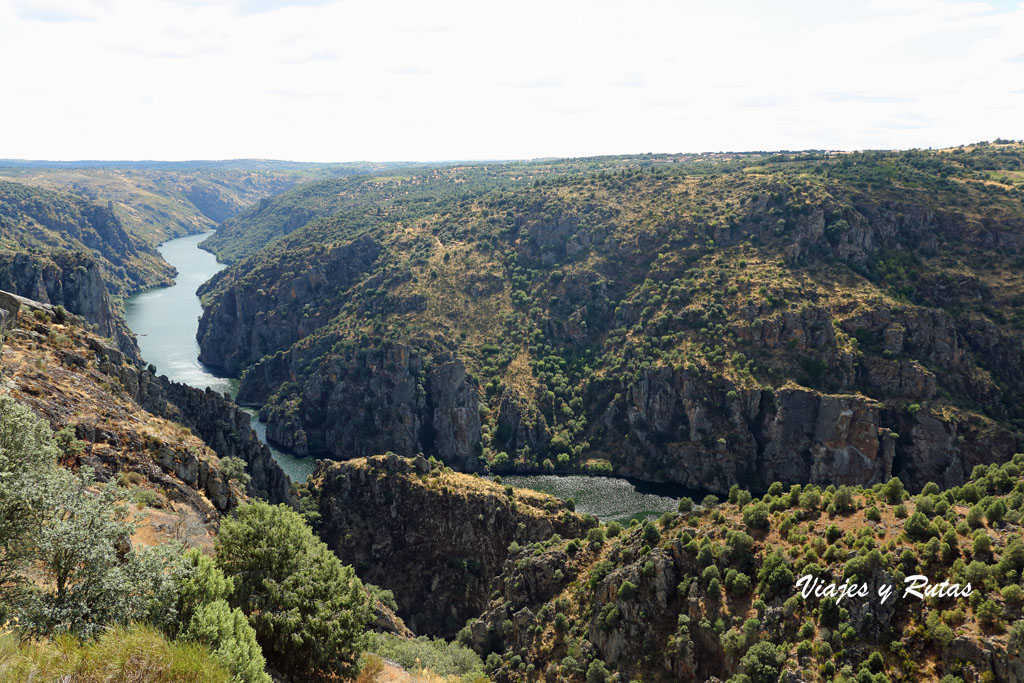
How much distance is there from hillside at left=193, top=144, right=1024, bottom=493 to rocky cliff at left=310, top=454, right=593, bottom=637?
4401 centimetres

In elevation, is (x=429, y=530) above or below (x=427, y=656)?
below

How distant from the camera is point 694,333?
398 feet

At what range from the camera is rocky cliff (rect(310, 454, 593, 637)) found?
70938 mm

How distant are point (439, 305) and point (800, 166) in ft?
312

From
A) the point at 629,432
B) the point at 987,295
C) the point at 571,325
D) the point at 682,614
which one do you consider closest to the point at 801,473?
the point at 629,432

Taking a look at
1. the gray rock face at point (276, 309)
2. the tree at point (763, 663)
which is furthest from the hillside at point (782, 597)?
the gray rock face at point (276, 309)

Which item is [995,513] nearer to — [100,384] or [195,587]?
[195,587]

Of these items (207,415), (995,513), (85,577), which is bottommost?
(207,415)

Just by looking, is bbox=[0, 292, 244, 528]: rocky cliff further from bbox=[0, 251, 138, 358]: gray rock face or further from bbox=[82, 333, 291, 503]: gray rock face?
bbox=[0, 251, 138, 358]: gray rock face

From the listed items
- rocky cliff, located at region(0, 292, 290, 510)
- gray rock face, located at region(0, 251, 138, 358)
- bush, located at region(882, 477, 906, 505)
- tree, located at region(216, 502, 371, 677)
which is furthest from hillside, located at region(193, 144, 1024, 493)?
tree, located at region(216, 502, 371, 677)

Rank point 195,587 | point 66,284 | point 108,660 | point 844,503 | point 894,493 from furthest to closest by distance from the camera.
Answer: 1. point 66,284
2. point 894,493
3. point 844,503
4. point 195,587
5. point 108,660

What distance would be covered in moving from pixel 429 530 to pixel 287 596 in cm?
4384

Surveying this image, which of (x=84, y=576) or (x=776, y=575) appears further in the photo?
(x=776, y=575)

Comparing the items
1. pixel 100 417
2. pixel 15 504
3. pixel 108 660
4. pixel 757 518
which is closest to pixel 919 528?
pixel 757 518
